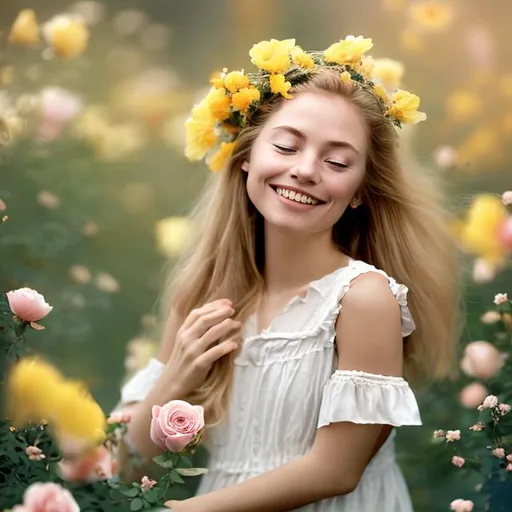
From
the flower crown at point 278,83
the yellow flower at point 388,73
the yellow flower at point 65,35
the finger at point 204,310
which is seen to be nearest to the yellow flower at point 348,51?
the flower crown at point 278,83

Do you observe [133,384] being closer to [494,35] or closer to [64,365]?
[64,365]

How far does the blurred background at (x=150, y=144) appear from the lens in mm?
1862

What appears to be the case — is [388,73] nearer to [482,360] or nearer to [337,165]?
[337,165]

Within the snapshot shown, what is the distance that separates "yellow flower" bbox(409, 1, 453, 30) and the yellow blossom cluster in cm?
105

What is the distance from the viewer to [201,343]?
1.63m

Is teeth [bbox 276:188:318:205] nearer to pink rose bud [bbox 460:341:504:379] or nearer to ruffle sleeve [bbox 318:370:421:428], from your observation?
ruffle sleeve [bbox 318:370:421:428]

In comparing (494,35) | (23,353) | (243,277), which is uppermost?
(494,35)

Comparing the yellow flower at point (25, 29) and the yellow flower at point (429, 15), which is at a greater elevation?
the yellow flower at point (429, 15)

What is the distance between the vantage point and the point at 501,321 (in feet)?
5.80

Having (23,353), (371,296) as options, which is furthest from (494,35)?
(23,353)

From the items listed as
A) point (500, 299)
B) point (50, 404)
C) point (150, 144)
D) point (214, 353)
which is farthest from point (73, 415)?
point (150, 144)

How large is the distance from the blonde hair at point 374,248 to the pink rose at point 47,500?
454 millimetres

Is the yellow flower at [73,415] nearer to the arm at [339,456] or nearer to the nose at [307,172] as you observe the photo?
the arm at [339,456]

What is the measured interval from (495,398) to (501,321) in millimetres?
199
